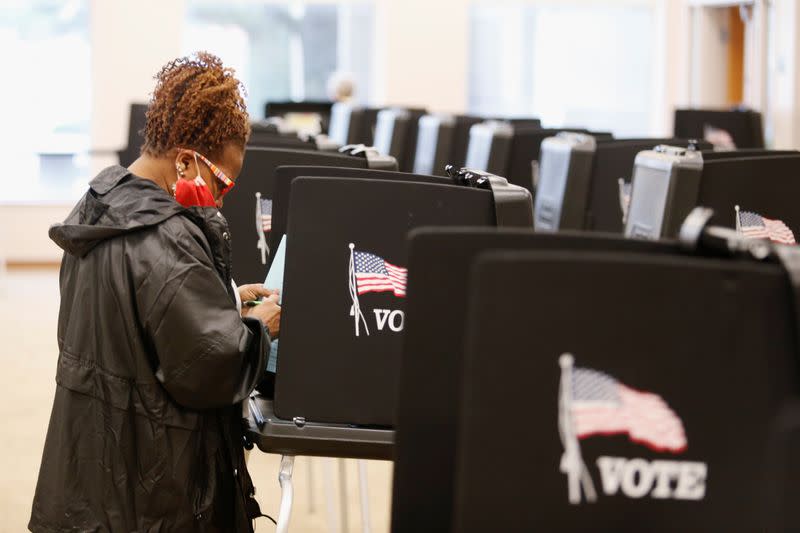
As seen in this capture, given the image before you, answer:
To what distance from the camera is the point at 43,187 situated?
919 cm

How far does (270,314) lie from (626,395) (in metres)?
1.20

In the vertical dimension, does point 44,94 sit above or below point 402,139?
Result: above

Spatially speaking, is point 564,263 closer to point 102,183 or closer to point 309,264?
point 309,264

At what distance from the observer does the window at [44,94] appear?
9.10 meters

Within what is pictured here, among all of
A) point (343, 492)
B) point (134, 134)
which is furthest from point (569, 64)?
point (343, 492)

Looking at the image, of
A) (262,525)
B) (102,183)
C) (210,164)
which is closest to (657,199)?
(210,164)

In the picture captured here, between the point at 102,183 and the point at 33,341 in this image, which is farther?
the point at 33,341

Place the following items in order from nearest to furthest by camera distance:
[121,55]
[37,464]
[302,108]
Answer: [37,464] < [302,108] < [121,55]

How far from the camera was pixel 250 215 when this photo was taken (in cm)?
307

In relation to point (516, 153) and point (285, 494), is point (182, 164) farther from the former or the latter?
point (516, 153)

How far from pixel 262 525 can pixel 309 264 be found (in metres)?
1.97

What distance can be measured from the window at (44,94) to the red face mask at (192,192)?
7.41 m

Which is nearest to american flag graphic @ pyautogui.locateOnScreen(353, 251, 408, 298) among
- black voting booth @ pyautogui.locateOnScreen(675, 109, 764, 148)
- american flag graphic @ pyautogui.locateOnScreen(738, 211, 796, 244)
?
american flag graphic @ pyautogui.locateOnScreen(738, 211, 796, 244)

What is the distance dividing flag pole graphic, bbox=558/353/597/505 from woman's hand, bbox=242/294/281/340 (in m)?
1.14
